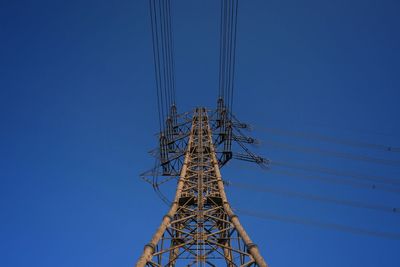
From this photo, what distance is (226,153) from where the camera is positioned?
20.6 m

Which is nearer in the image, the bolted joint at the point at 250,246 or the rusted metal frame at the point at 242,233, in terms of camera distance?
the rusted metal frame at the point at 242,233

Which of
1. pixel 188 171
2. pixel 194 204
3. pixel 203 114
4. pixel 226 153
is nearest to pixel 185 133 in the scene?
pixel 203 114

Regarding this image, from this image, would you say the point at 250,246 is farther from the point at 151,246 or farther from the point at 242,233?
the point at 151,246

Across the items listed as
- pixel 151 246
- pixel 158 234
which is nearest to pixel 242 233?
pixel 158 234

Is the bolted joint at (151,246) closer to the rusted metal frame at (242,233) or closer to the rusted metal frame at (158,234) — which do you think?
the rusted metal frame at (158,234)

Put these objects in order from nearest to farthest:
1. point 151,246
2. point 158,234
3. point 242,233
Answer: point 151,246 → point 158,234 → point 242,233

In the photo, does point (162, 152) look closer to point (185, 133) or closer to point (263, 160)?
point (185, 133)

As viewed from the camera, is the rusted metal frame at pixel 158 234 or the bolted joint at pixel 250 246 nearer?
the rusted metal frame at pixel 158 234

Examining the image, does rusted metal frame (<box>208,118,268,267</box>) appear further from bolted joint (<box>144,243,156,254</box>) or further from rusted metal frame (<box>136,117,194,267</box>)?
bolted joint (<box>144,243,156,254</box>)

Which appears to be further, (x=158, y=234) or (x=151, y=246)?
(x=158, y=234)

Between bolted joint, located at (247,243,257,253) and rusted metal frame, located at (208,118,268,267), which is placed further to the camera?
bolted joint, located at (247,243,257,253)

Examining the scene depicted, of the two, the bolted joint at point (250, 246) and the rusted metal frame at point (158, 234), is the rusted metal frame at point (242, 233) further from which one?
the rusted metal frame at point (158, 234)

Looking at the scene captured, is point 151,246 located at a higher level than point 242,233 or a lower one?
lower

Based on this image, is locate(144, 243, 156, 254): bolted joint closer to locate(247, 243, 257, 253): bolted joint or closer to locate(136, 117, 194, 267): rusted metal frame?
locate(136, 117, 194, 267): rusted metal frame
